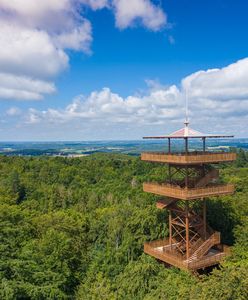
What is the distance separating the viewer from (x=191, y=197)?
78.4 ft

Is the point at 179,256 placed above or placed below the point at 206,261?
above

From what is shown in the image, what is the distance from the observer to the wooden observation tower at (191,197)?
79.8ft

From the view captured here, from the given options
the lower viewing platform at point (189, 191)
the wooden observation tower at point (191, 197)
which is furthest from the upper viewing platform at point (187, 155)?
the lower viewing platform at point (189, 191)

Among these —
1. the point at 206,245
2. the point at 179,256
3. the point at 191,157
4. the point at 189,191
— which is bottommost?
the point at 179,256

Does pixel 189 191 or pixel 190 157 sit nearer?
pixel 190 157

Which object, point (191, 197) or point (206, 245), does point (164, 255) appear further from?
point (191, 197)

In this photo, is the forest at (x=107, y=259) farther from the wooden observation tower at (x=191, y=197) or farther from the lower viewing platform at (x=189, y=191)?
the lower viewing platform at (x=189, y=191)

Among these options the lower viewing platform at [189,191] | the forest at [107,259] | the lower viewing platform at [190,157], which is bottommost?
the forest at [107,259]

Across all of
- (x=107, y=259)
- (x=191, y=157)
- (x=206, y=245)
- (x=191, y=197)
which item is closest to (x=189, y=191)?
(x=191, y=197)

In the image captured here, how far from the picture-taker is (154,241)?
1139 inches

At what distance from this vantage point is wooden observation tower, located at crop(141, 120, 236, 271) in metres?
24.3

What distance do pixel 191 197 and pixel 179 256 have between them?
489 centimetres

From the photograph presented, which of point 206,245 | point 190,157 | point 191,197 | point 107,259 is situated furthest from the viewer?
point 107,259

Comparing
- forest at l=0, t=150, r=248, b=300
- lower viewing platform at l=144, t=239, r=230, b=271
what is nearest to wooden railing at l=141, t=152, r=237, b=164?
forest at l=0, t=150, r=248, b=300
